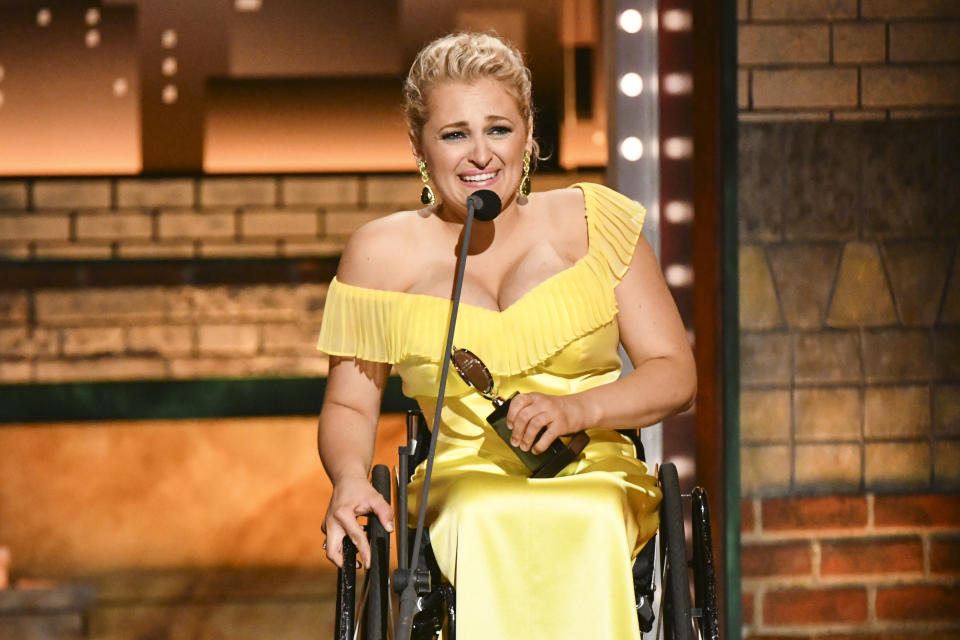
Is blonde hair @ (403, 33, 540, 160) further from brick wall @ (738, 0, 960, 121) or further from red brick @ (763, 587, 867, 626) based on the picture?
red brick @ (763, 587, 867, 626)

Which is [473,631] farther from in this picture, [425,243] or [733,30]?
[733,30]

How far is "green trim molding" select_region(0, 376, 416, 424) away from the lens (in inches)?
189

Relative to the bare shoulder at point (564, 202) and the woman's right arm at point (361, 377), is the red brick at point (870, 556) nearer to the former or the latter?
the bare shoulder at point (564, 202)

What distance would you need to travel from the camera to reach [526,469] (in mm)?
1877

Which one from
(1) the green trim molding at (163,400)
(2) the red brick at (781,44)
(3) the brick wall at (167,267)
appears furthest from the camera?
(3) the brick wall at (167,267)

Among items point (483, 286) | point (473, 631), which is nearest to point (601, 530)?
point (473, 631)

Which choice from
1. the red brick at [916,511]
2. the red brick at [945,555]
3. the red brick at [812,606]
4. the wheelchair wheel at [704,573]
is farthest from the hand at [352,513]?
the red brick at [945,555]

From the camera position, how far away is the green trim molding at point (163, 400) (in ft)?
15.7

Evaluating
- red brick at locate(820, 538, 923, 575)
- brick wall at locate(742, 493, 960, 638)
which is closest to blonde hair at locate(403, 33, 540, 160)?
brick wall at locate(742, 493, 960, 638)

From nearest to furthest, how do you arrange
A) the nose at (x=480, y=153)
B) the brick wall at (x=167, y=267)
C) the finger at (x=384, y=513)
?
the finger at (x=384, y=513) → the nose at (x=480, y=153) → the brick wall at (x=167, y=267)

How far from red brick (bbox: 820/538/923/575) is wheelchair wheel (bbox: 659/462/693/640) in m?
1.43

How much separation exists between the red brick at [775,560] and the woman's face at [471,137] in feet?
5.02

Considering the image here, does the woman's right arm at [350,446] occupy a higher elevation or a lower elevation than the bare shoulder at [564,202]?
lower

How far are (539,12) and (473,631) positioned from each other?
365 cm
